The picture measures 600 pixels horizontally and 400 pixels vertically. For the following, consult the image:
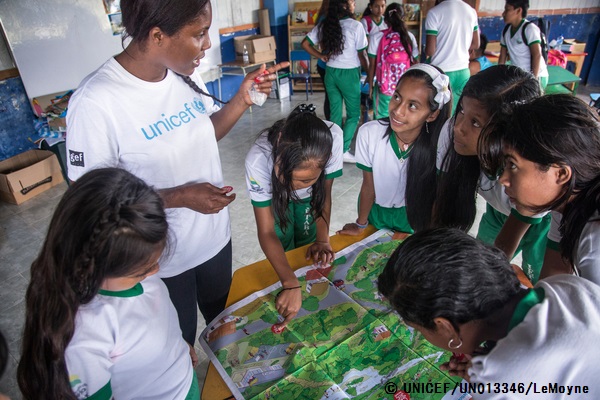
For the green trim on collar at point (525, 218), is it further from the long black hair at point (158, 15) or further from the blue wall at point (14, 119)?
the blue wall at point (14, 119)

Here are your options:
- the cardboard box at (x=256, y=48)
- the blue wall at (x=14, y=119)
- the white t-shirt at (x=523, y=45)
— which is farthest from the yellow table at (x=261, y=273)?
the cardboard box at (x=256, y=48)

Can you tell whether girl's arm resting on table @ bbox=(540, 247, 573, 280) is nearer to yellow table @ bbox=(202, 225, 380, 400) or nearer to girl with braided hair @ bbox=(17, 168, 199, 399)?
yellow table @ bbox=(202, 225, 380, 400)

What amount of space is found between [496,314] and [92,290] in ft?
2.45

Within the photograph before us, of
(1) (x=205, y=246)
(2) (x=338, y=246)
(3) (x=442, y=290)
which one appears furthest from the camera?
(2) (x=338, y=246)

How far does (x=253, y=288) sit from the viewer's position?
4.19 feet

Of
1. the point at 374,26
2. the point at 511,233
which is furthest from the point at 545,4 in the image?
the point at 511,233

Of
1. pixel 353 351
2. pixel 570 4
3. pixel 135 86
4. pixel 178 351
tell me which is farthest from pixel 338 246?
pixel 570 4

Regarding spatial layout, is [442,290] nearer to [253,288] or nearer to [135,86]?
[253,288]

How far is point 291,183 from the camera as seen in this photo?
132cm

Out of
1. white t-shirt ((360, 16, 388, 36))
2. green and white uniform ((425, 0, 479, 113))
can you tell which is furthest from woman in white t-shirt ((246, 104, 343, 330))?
white t-shirt ((360, 16, 388, 36))

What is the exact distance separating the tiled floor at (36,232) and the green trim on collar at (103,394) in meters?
1.06

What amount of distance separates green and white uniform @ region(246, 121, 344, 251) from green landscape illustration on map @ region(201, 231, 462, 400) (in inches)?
12.9

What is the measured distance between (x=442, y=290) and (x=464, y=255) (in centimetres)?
8

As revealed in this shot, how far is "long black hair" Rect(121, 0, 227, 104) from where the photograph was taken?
0.97 metres
